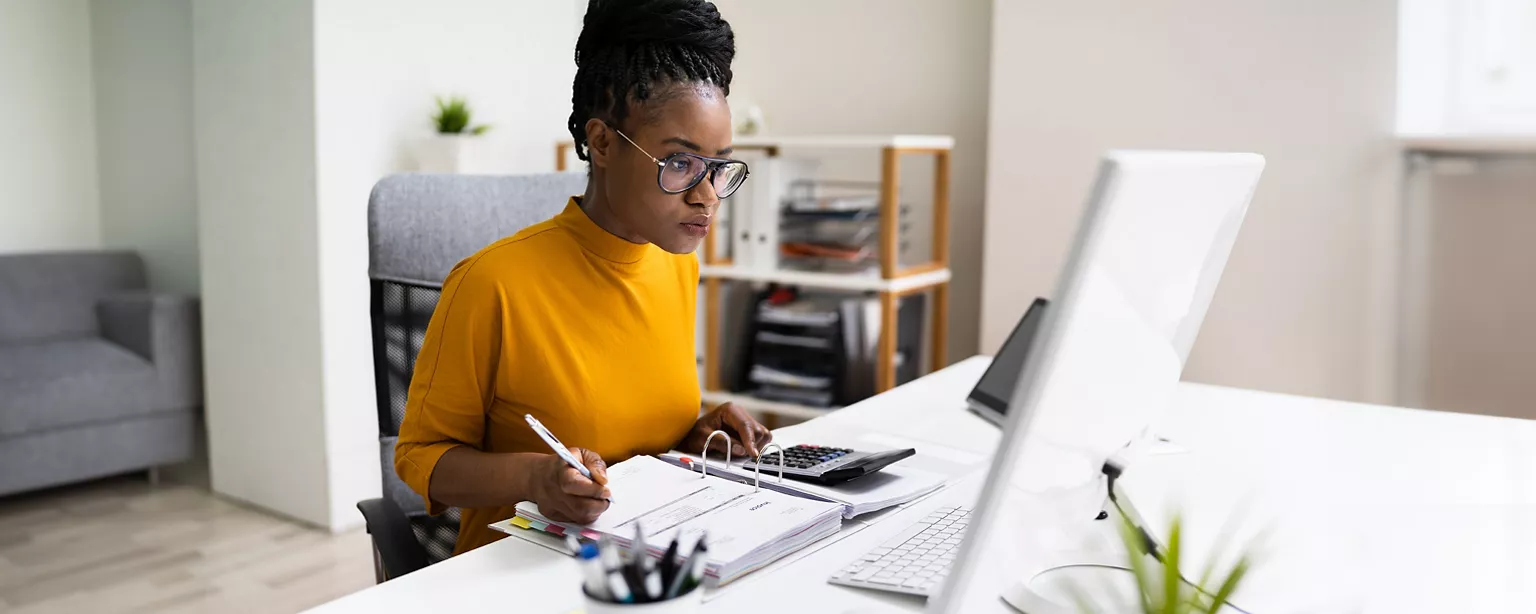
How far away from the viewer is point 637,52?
1.24 metres

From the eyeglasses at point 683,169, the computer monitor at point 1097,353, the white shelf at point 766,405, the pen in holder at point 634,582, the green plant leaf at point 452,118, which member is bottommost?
the white shelf at point 766,405

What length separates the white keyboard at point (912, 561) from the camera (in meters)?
0.96

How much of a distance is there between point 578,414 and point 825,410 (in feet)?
6.24

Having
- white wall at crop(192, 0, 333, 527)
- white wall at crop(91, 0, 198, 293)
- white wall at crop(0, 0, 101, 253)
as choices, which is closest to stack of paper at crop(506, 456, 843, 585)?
white wall at crop(192, 0, 333, 527)

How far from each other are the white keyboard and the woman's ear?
1.72ft

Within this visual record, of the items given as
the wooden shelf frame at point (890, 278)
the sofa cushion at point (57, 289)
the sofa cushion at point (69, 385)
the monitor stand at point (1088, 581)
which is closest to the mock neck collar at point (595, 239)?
the monitor stand at point (1088, 581)

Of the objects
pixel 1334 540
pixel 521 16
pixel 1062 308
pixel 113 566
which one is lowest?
pixel 113 566

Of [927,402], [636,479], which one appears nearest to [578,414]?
[636,479]

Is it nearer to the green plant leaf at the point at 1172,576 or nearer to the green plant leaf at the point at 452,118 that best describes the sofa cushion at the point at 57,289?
the green plant leaf at the point at 452,118

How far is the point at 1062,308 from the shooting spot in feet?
2.11

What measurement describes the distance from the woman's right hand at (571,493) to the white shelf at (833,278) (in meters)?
1.96

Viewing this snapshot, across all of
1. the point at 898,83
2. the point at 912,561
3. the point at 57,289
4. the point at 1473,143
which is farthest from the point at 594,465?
the point at 57,289

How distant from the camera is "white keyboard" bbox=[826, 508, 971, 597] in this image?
0.96m

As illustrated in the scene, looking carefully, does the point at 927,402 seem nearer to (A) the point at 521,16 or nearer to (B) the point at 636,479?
(B) the point at 636,479
